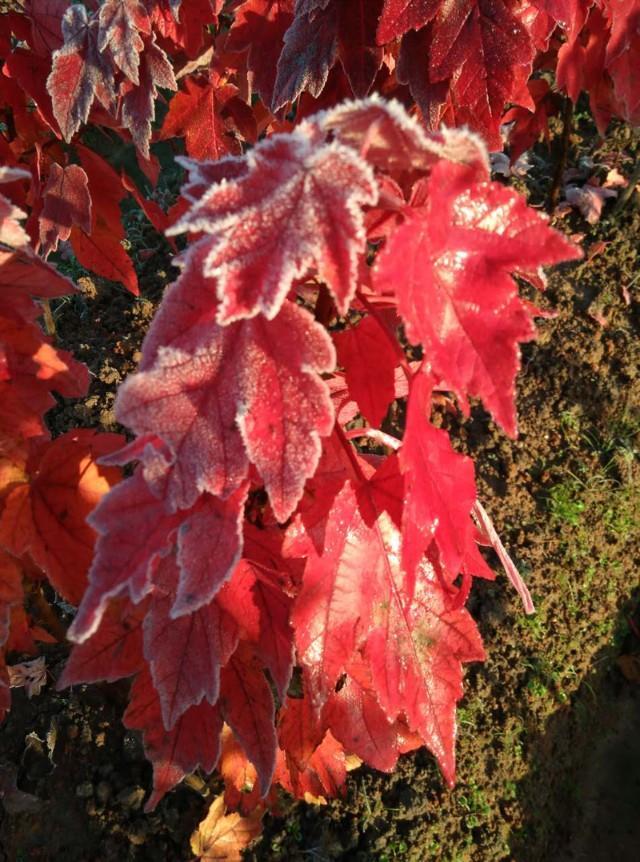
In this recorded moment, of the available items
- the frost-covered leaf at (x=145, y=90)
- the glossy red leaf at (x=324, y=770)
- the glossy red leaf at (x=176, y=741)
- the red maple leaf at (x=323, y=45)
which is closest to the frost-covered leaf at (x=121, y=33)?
the frost-covered leaf at (x=145, y=90)

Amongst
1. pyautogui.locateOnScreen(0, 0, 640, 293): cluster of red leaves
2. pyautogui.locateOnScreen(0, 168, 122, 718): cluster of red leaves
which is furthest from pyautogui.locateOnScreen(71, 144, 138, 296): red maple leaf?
pyautogui.locateOnScreen(0, 168, 122, 718): cluster of red leaves

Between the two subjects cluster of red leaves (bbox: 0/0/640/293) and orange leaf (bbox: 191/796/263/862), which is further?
orange leaf (bbox: 191/796/263/862)

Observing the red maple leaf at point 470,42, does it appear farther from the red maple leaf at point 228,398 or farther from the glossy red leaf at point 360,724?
the glossy red leaf at point 360,724

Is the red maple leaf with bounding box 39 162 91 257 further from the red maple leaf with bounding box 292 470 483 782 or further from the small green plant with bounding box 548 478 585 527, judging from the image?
the small green plant with bounding box 548 478 585 527

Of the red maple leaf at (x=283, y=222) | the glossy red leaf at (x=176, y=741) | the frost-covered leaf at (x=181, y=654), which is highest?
the red maple leaf at (x=283, y=222)

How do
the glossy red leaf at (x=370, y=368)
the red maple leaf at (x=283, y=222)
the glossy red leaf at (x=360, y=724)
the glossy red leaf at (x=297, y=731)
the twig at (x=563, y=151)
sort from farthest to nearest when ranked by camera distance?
1. the twig at (x=563, y=151)
2. the glossy red leaf at (x=297, y=731)
3. the glossy red leaf at (x=360, y=724)
4. the glossy red leaf at (x=370, y=368)
5. the red maple leaf at (x=283, y=222)

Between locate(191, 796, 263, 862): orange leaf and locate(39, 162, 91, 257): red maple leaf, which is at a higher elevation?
locate(39, 162, 91, 257): red maple leaf

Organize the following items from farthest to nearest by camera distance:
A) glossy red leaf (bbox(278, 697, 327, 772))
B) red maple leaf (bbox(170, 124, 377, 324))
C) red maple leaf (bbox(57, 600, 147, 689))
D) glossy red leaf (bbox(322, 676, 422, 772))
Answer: glossy red leaf (bbox(278, 697, 327, 772))
glossy red leaf (bbox(322, 676, 422, 772))
red maple leaf (bbox(57, 600, 147, 689))
red maple leaf (bbox(170, 124, 377, 324))
